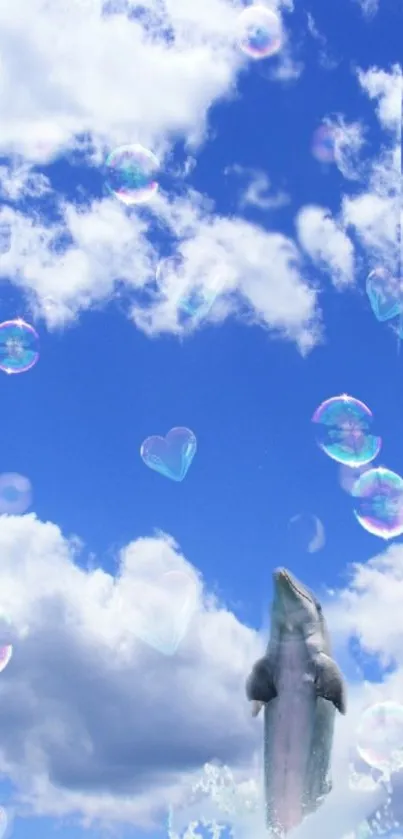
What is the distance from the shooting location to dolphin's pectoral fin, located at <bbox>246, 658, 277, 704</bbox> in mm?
24094

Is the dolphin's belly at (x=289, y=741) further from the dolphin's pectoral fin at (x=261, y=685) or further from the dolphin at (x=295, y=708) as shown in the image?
the dolphin's pectoral fin at (x=261, y=685)

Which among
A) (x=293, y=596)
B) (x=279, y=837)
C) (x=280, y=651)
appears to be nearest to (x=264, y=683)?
(x=280, y=651)

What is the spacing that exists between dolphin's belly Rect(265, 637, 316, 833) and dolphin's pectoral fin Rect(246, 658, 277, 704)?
18cm

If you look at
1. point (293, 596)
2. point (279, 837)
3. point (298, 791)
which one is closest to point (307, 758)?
point (298, 791)

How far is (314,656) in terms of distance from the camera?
24.2 m

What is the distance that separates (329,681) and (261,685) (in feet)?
6.39

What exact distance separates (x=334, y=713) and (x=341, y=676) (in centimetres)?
148

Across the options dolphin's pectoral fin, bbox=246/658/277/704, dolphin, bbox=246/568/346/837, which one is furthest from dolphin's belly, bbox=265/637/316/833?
dolphin's pectoral fin, bbox=246/658/277/704

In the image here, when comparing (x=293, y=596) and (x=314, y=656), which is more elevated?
(x=293, y=596)

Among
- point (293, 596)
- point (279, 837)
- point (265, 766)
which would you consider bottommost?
point (279, 837)

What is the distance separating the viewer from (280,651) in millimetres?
24562

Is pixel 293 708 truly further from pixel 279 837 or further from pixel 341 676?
pixel 279 837

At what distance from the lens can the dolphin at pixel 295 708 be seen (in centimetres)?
2341

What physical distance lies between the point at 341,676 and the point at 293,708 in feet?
5.30
